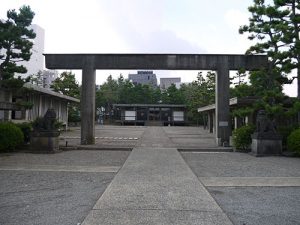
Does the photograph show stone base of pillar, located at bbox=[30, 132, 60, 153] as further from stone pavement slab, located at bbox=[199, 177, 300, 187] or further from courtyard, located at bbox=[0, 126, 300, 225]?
stone pavement slab, located at bbox=[199, 177, 300, 187]

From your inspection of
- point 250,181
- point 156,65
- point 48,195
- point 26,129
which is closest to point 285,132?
point 156,65

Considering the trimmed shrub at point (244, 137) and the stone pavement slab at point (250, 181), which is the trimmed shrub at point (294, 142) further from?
the stone pavement slab at point (250, 181)

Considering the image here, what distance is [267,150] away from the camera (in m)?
15.7

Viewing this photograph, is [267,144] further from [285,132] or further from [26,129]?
[26,129]

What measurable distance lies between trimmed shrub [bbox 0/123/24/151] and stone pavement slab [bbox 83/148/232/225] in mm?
7865

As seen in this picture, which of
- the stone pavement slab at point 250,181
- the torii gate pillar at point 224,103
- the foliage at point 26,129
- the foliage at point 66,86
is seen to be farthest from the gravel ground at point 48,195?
the foliage at point 66,86

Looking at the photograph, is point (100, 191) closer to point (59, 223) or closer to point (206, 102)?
point (59, 223)

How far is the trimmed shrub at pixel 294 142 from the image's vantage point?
14875 millimetres

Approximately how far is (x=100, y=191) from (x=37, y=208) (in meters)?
1.70

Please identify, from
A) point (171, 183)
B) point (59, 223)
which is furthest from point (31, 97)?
point (59, 223)

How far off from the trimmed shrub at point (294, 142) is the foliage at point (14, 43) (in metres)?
13.9

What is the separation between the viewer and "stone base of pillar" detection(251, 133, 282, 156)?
1566 cm

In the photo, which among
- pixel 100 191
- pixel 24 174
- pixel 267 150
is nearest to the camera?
pixel 100 191

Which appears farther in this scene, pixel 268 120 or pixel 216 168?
pixel 268 120
